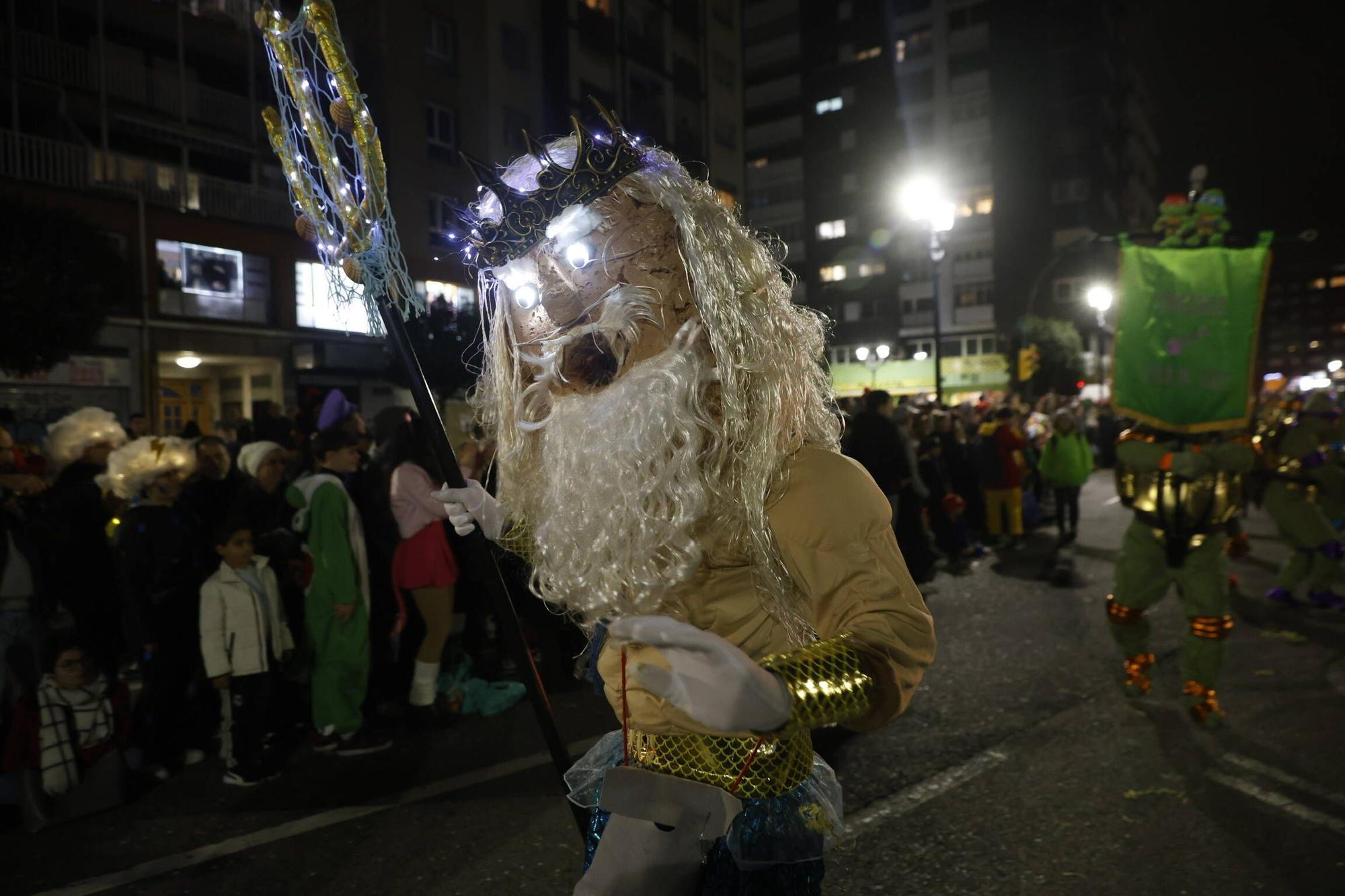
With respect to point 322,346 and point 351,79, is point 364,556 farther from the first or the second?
point 322,346

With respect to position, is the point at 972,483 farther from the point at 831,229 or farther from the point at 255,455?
the point at 831,229

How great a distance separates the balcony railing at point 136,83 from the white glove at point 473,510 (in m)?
19.0

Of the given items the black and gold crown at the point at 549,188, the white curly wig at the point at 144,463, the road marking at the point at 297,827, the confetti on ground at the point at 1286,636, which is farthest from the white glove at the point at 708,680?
the confetti on ground at the point at 1286,636

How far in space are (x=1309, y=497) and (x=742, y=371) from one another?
25.8ft

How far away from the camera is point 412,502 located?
5148 millimetres

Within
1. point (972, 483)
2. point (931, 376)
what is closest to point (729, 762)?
point (972, 483)

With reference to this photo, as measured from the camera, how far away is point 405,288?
2186mm

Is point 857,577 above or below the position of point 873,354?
below

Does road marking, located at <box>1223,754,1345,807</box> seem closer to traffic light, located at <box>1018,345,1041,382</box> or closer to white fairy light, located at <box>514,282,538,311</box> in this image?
white fairy light, located at <box>514,282,538,311</box>

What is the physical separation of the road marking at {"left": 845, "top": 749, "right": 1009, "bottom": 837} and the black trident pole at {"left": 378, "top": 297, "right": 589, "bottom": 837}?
2096 mm

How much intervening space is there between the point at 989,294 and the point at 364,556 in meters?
46.1

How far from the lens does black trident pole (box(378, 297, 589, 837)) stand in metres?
1.86

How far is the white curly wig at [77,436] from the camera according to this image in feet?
18.0

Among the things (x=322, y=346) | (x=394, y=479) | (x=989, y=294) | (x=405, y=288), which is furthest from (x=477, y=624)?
(x=989, y=294)
